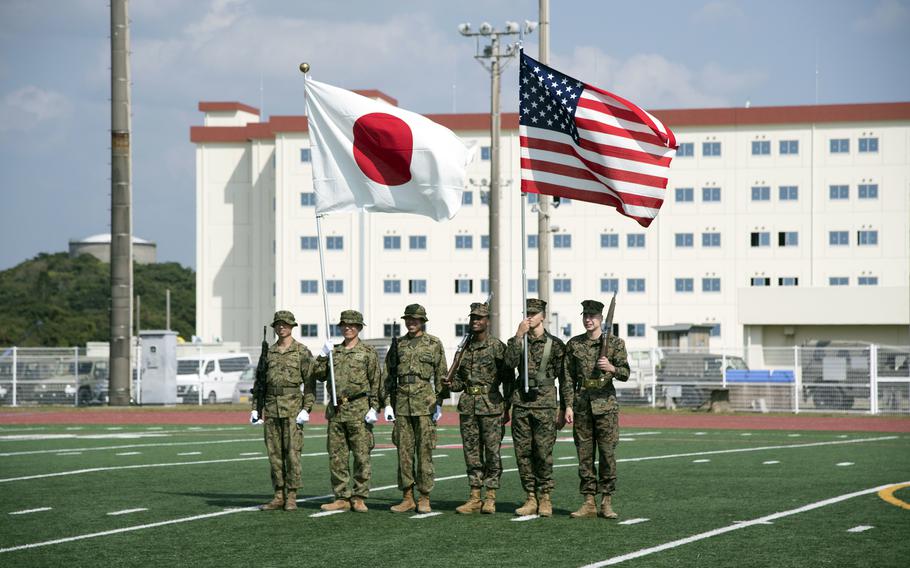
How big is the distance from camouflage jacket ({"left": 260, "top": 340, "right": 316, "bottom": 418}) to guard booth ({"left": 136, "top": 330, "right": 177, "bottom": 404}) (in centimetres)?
2530

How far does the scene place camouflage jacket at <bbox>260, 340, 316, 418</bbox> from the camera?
13.3m

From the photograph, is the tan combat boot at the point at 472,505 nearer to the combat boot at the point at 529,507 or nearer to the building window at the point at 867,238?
the combat boot at the point at 529,507

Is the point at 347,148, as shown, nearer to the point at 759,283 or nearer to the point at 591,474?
the point at 591,474

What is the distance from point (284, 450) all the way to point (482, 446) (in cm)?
200

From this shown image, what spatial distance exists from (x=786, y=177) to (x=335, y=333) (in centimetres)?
2779

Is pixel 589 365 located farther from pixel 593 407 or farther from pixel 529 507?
pixel 529 507

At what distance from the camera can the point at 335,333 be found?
68375 millimetres

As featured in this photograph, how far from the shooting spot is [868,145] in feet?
249

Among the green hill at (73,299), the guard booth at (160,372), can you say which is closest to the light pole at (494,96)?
the guard booth at (160,372)

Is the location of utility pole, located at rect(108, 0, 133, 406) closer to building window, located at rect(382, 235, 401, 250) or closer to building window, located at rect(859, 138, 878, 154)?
building window, located at rect(382, 235, 401, 250)

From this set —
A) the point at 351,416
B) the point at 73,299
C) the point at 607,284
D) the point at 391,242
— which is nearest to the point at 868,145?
the point at 607,284

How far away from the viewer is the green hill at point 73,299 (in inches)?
3615

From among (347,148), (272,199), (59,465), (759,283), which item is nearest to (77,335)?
(272,199)

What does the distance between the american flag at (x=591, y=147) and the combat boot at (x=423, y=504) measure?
3292mm
